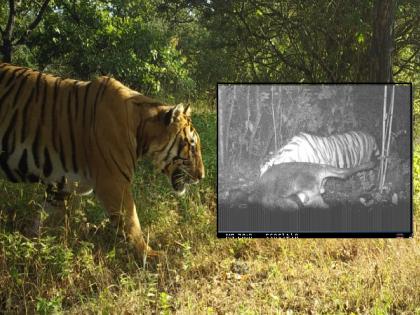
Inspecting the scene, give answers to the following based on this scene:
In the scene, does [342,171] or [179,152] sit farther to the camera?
[179,152]

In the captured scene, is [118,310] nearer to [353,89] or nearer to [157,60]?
[353,89]

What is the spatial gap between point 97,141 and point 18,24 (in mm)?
6975

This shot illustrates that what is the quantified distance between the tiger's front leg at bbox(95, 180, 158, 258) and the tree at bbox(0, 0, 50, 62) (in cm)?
481

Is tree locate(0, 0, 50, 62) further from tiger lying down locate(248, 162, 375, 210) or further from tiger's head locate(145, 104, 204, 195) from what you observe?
tiger lying down locate(248, 162, 375, 210)

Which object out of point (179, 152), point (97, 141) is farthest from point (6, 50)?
point (179, 152)

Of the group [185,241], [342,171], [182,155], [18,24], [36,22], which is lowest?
[185,241]

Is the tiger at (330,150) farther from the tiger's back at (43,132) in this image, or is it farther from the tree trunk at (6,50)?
the tree trunk at (6,50)

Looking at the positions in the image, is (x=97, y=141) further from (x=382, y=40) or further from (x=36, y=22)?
(x=36, y=22)

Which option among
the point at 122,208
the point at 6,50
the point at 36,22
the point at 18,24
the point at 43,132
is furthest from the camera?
the point at 18,24

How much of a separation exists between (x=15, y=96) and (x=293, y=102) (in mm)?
2600

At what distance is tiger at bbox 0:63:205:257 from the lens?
4453mm

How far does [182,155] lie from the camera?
185 inches

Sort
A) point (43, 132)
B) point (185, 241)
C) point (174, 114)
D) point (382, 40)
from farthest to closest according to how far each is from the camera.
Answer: point (382, 40), point (185, 241), point (43, 132), point (174, 114)

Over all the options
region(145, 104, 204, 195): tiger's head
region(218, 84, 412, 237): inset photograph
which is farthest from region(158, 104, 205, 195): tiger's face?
region(218, 84, 412, 237): inset photograph
